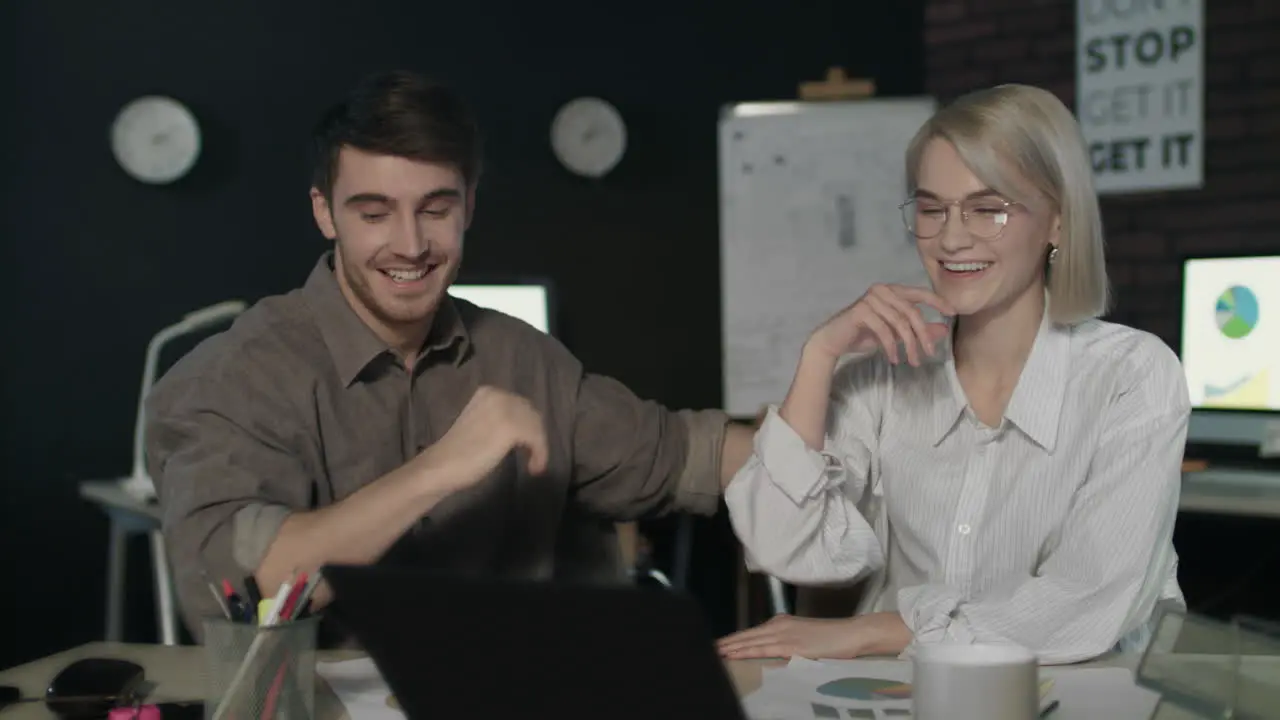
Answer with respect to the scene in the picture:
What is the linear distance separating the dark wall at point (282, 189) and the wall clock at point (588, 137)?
2.5 inches

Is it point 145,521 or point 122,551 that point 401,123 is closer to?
point 145,521

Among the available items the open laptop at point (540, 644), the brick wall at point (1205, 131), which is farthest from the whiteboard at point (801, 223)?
the open laptop at point (540, 644)

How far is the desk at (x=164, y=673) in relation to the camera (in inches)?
52.5

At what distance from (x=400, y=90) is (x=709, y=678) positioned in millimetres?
1134

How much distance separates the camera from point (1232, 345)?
11.5ft

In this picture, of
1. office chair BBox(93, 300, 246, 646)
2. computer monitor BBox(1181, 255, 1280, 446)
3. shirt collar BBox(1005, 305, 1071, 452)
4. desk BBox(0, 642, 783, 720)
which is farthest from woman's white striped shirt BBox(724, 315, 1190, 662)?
office chair BBox(93, 300, 246, 646)

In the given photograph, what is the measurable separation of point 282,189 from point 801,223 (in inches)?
63.6

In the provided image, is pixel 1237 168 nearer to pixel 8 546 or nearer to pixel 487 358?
pixel 487 358

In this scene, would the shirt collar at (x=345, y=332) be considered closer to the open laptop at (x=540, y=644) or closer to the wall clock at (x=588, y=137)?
the open laptop at (x=540, y=644)

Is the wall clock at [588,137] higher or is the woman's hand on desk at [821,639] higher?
the wall clock at [588,137]

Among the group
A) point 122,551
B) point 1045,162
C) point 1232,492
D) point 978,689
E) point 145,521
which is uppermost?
point 1045,162

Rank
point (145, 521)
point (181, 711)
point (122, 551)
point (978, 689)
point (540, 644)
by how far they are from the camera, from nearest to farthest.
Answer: point (540, 644) < point (978, 689) < point (181, 711) < point (145, 521) < point (122, 551)

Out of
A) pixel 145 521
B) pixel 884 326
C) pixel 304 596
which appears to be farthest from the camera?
pixel 145 521

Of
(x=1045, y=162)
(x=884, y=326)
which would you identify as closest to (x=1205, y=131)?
(x=1045, y=162)
